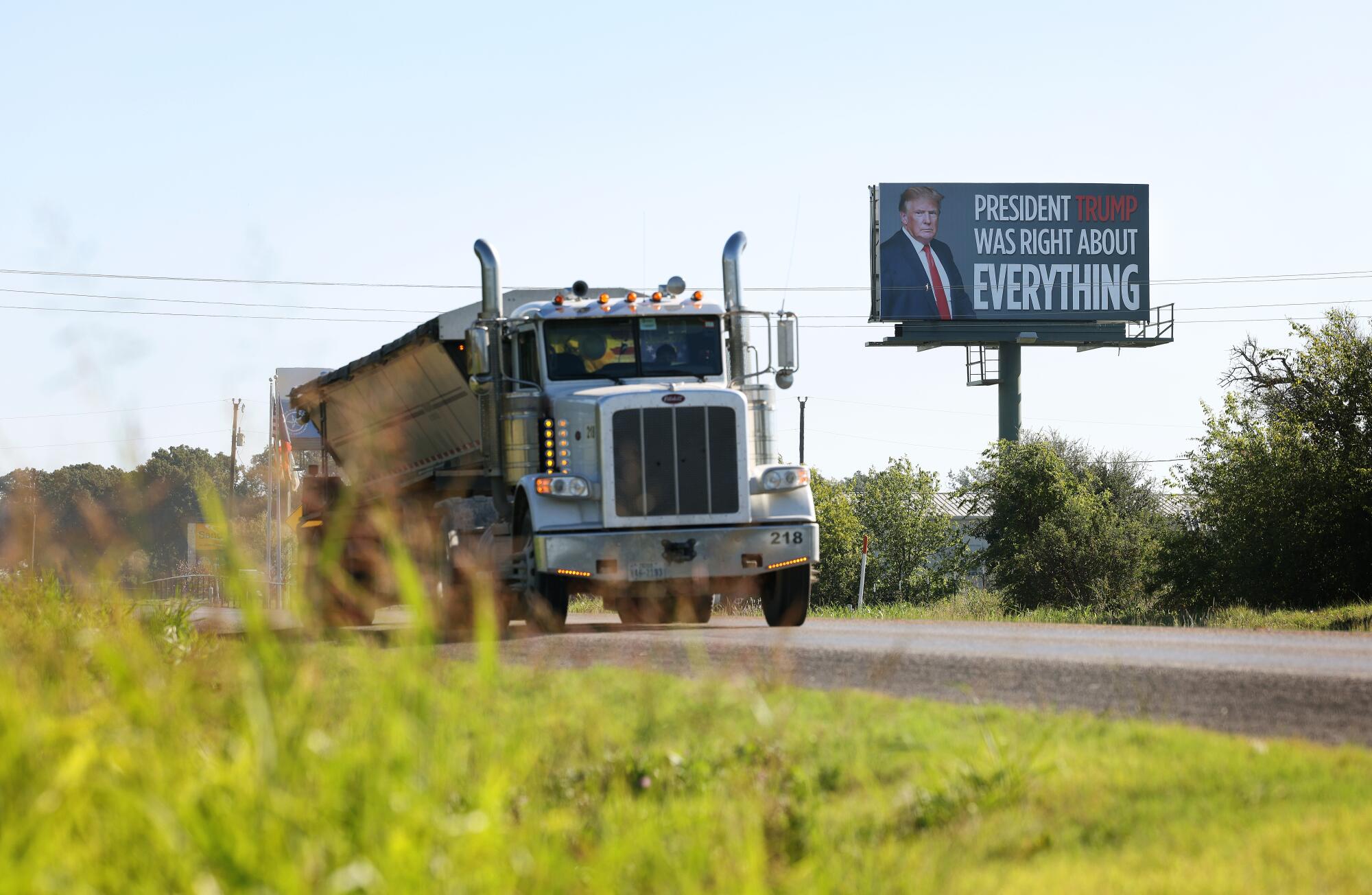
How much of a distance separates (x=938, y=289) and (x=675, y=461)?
47397mm

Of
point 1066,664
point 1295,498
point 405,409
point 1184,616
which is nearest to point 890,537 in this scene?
point 1295,498

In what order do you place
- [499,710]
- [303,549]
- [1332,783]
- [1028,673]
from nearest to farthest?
[1332,783] < [499,710] < [1028,673] < [303,549]

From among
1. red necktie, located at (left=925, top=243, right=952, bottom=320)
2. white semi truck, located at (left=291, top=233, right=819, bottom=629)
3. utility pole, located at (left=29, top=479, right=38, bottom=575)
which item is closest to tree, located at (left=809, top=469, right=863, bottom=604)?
red necktie, located at (left=925, top=243, right=952, bottom=320)

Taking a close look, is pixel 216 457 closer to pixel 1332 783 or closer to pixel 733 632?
pixel 733 632

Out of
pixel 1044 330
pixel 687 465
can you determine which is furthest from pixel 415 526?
pixel 1044 330

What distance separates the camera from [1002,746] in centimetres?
595

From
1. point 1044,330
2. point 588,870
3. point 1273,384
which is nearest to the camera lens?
point 588,870

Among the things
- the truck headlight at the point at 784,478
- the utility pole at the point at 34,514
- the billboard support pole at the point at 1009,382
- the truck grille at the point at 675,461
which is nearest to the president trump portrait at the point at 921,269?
the billboard support pole at the point at 1009,382

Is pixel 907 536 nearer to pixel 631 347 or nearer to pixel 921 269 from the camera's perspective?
pixel 921 269

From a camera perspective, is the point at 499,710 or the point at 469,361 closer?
the point at 499,710

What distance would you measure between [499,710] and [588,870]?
1987 millimetres

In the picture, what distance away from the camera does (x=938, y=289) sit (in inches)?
2394

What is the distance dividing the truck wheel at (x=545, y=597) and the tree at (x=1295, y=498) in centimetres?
2518

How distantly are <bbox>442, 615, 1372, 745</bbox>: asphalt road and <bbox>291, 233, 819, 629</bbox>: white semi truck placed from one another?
2.71ft
